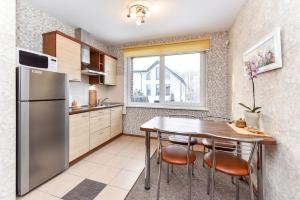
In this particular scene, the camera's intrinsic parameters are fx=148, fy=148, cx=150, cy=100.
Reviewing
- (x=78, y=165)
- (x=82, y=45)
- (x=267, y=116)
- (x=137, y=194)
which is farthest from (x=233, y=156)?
(x=82, y=45)

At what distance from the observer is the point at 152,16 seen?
2.62 meters

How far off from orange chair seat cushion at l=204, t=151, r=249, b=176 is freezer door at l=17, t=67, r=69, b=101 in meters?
2.11

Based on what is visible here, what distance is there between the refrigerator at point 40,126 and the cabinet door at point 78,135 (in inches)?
5.2

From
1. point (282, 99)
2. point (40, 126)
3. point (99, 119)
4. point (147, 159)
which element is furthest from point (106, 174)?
point (282, 99)

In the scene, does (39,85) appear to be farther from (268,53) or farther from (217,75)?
(217,75)

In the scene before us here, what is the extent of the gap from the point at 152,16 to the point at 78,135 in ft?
8.02

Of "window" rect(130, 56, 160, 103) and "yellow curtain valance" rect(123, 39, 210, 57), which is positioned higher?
"yellow curtain valance" rect(123, 39, 210, 57)

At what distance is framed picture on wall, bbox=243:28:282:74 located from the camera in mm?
1318

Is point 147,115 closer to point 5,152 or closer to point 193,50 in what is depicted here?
point 193,50

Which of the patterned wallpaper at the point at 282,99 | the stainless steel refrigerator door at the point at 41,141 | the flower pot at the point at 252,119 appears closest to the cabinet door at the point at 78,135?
the stainless steel refrigerator door at the point at 41,141

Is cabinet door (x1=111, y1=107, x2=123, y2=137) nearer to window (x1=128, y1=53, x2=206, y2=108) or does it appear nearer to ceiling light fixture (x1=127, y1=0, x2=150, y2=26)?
window (x1=128, y1=53, x2=206, y2=108)

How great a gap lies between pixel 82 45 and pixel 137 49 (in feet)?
4.51

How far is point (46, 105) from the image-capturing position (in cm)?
193

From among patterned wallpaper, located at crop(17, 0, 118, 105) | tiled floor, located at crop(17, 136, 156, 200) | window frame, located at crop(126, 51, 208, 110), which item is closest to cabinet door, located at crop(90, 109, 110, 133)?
tiled floor, located at crop(17, 136, 156, 200)
